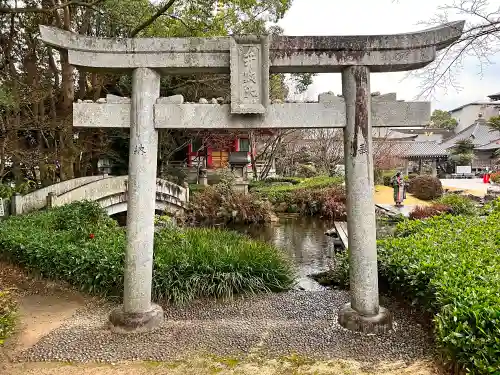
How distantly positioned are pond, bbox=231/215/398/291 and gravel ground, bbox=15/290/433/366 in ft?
10.2

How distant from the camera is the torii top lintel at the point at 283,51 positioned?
4.73m

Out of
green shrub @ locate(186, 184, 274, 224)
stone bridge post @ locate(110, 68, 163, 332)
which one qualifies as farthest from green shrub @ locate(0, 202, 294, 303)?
green shrub @ locate(186, 184, 274, 224)

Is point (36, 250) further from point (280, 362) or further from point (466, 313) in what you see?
point (466, 313)

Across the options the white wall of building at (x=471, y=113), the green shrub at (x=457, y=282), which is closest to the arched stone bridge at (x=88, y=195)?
the green shrub at (x=457, y=282)

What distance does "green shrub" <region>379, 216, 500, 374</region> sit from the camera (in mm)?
3199

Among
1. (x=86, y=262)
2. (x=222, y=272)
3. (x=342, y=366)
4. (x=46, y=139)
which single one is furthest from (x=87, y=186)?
(x=342, y=366)

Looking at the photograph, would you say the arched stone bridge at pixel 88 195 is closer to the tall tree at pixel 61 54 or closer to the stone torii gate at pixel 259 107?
the tall tree at pixel 61 54

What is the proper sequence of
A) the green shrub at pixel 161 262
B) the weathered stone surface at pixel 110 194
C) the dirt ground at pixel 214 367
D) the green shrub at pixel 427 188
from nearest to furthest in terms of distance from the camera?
the dirt ground at pixel 214 367 < the green shrub at pixel 161 262 < the weathered stone surface at pixel 110 194 < the green shrub at pixel 427 188

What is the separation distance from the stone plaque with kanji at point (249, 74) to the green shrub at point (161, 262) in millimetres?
3098

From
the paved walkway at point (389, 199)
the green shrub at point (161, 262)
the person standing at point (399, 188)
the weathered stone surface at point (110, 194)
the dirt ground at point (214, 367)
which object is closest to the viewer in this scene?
the dirt ground at point (214, 367)

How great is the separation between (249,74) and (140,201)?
2106 mm

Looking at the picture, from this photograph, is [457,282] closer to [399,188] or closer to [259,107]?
[259,107]

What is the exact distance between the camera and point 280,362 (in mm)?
4137

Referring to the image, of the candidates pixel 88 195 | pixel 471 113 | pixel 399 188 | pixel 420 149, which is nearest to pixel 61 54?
pixel 88 195
